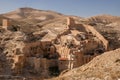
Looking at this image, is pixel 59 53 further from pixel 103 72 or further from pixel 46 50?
pixel 103 72

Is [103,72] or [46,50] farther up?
[103,72]

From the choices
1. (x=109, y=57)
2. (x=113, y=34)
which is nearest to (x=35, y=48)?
(x=113, y=34)

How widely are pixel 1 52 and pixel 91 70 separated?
96.8 feet

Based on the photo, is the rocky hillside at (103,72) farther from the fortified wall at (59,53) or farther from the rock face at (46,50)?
the fortified wall at (59,53)

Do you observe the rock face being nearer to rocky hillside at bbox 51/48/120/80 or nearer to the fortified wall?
the fortified wall

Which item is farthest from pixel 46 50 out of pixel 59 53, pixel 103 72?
pixel 103 72

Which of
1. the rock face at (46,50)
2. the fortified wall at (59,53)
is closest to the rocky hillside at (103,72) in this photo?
the rock face at (46,50)

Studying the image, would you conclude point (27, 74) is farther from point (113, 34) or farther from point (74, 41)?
point (113, 34)

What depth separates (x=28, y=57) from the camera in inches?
1713

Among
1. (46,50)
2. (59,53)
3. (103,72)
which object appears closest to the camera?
(103,72)

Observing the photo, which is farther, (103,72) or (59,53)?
(59,53)

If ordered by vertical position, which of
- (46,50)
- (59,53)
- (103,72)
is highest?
(103,72)

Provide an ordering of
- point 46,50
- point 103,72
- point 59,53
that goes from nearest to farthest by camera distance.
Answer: point 103,72
point 59,53
point 46,50

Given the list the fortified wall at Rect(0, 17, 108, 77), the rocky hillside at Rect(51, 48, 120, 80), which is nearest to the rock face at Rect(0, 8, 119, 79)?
the fortified wall at Rect(0, 17, 108, 77)
